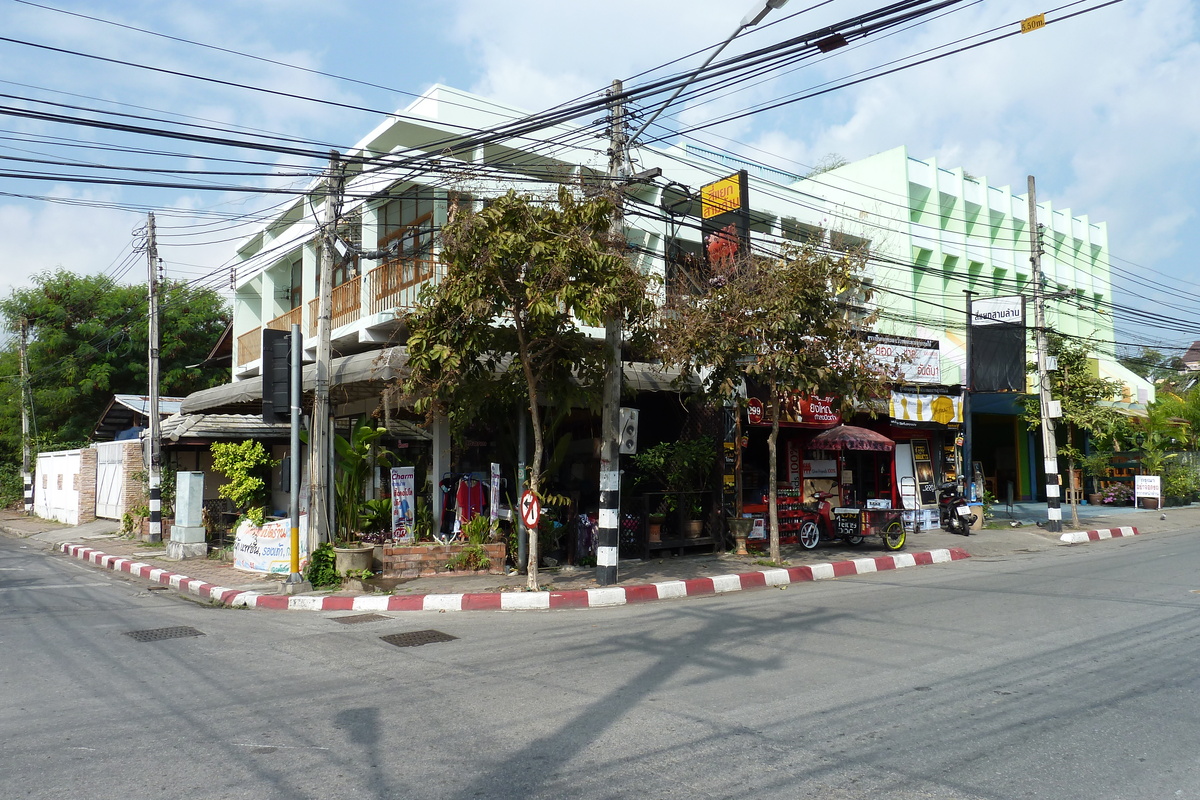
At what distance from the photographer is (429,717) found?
18.3 feet

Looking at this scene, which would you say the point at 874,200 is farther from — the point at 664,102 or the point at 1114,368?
the point at 664,102

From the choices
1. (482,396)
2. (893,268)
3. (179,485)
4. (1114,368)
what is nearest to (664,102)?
(482,396)

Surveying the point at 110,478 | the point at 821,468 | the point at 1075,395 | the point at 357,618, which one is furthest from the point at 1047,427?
the point at 110,478

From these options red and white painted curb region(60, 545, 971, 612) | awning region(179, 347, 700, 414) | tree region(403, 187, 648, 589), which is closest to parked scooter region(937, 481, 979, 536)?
red and white painted curb region(60, 545, 971, 612)

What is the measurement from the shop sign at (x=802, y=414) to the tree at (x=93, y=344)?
25197mm

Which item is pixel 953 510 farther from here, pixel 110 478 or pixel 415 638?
pixel 110 478

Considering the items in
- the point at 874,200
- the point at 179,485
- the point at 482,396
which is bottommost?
the point at 179,485

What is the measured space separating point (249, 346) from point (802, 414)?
16275 mm

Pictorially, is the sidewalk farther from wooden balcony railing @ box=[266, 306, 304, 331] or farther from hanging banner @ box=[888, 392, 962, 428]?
wooden balcony railing @ box=[266, 306, 304, 331]

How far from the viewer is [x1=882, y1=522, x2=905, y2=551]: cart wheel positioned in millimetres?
16125

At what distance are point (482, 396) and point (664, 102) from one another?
4.84m

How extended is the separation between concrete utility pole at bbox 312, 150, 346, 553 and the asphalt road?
2477mm

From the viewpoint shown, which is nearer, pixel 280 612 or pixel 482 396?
pixel 280 612

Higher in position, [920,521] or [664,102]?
[664,102]
